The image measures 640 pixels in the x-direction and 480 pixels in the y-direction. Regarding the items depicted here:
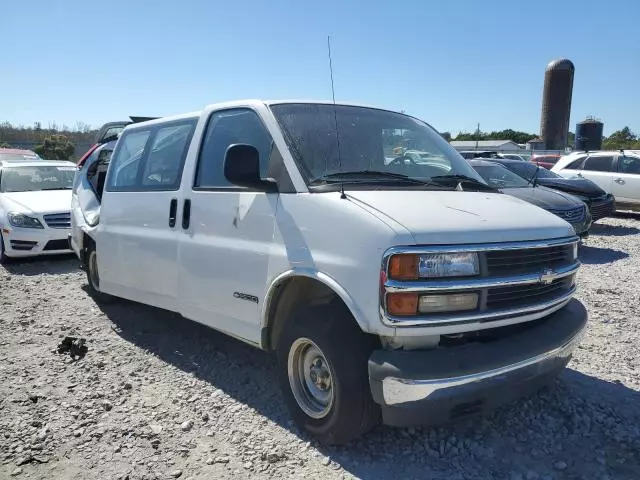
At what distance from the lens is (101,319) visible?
226 inches

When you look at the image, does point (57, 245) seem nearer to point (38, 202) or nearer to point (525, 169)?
point (38, 202)

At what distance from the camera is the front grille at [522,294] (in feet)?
9.34

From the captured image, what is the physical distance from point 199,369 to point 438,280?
2475 millimetres

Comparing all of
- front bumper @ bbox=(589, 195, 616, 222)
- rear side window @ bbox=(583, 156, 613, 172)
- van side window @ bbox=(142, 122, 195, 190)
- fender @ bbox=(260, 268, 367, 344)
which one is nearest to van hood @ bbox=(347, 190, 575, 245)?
fender @ bbox=(260, 268, 367, 344)

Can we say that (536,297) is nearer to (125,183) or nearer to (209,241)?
(209,241)

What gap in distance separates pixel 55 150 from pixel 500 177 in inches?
1189

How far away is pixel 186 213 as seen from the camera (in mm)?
4094

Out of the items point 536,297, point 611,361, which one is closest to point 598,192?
point 611,361

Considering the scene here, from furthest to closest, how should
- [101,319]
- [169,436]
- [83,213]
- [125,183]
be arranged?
1. [83,213]
2. [101,319]
3. [125,183]
4. [169,436]

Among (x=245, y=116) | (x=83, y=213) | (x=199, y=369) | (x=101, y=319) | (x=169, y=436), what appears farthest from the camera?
(x=83, y=213)

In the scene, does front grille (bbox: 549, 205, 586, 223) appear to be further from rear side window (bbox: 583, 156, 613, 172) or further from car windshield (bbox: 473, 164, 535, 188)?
rear side window (bbox: 583, 156, 613, 172)

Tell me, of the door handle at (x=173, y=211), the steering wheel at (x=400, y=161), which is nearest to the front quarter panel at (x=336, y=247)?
the steering wheel at (x=400, y=161)

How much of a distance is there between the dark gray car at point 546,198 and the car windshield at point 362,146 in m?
4.69

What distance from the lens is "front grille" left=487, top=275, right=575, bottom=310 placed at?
2846 mm
